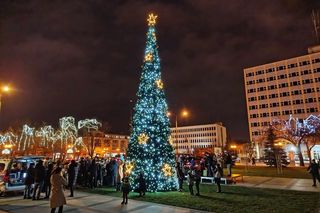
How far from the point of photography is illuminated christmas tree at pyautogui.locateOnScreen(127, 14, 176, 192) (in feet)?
52.0

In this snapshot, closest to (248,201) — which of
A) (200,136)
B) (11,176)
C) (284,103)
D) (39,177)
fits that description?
(39,177)

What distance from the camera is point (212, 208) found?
35.3 ft

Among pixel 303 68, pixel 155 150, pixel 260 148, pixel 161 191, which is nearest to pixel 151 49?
pixel 155 150

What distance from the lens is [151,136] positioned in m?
16.3

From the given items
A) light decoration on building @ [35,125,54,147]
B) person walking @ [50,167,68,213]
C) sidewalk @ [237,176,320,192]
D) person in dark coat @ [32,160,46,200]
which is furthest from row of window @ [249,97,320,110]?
person walking @ [50,167,68,213]

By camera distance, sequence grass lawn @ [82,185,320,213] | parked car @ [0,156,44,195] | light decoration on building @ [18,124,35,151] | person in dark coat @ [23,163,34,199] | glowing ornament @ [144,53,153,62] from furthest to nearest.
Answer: light decoration on building @ [18,124,35,151] < glowing ornament @ [144,53,153,62] < parked car @ [0,156,44,195] < person in dark coat @ [23,163,34,199] < grass lawn @ [82,185,320,213]

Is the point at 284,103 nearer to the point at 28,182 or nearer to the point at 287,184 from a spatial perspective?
the point at 287,184

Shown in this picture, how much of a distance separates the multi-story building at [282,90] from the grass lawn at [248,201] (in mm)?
75891

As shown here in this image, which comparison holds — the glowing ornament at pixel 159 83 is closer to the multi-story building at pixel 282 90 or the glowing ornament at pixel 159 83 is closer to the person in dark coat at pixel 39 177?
the person in dark coat at pixel 39 177

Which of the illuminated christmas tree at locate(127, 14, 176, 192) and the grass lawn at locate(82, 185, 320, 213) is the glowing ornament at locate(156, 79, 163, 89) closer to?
the illuminated christmas tree at locate(127, 14, 176, 192)

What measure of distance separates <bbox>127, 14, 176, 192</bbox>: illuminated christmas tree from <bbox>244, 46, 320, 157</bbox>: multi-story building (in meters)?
76.0

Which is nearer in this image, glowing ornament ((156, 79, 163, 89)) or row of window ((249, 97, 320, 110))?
glowing ornament ((156, 79, 163, 89))

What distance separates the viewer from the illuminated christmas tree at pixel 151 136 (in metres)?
15.8

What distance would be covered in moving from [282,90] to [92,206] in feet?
297
